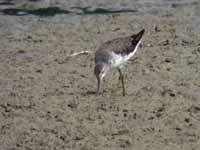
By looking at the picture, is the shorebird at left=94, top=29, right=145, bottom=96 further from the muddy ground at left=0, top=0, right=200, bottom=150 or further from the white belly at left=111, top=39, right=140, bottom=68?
the muddy ground at left=0, top=0, right=200, bottom=150

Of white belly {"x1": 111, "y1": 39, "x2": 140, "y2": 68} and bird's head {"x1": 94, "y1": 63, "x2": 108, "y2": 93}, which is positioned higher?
white belly {"x1": 111, "y1": 39, "x2": 140, "y2": 68}

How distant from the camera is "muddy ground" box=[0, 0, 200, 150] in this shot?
9.70m

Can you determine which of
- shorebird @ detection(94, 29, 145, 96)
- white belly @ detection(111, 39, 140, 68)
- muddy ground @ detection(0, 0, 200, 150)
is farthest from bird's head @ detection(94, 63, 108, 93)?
muddy ground @ detection(0, 0, 200, 150)

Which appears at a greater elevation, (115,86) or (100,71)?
(100,71)

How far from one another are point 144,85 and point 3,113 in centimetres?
240

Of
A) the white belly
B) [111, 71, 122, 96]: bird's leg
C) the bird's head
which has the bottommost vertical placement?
[111, 71, 122, 96]: bird's leg

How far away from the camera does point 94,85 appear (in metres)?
12.0

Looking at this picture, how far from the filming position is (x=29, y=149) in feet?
30.9

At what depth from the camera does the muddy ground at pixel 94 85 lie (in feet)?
31.8

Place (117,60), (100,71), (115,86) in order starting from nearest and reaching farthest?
(100,71), (117,60), (115,86)

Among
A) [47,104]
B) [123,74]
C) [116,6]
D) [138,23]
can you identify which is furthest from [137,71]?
[116,6]

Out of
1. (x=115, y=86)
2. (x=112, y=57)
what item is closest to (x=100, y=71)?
(x=112, y=57)

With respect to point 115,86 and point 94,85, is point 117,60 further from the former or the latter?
point 94,85

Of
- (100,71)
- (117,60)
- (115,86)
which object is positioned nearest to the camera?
(100,71)
